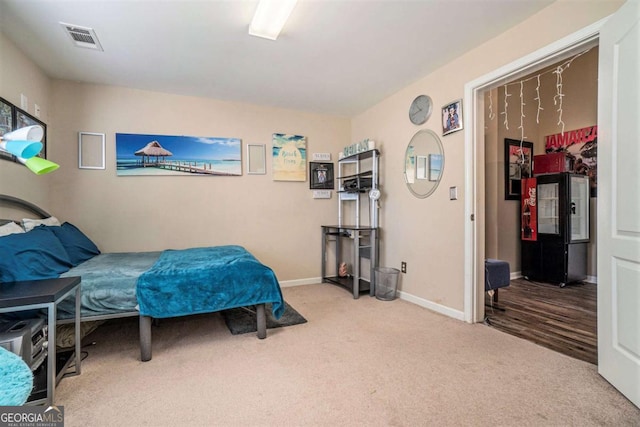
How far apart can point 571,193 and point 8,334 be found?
5.65 meters

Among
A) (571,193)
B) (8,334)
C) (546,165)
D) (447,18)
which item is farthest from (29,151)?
(546,165)

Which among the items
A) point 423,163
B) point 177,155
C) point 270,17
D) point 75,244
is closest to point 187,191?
point 177,155

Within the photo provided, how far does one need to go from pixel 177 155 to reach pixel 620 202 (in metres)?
3.92

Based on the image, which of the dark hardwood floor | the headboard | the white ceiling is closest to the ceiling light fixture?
the white ceiling

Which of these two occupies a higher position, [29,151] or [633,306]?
[29,151]

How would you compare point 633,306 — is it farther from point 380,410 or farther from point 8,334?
point 8,334

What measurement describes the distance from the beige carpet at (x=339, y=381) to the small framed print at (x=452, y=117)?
179 centimetres

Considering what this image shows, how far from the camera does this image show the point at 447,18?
2.16m

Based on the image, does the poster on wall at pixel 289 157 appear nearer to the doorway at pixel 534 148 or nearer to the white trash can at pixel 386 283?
the white trash can at pixel 386 283

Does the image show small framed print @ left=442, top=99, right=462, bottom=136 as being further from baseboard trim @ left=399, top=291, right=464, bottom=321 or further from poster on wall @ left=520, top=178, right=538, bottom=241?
poster on wall @ left=520, top=178, right=538, bottom=241

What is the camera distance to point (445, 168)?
9.46 feet

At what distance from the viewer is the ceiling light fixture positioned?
1.95 meters

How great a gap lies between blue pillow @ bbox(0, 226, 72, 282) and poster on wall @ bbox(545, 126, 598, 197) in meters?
6.09

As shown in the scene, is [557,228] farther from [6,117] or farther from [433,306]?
[6,117]
